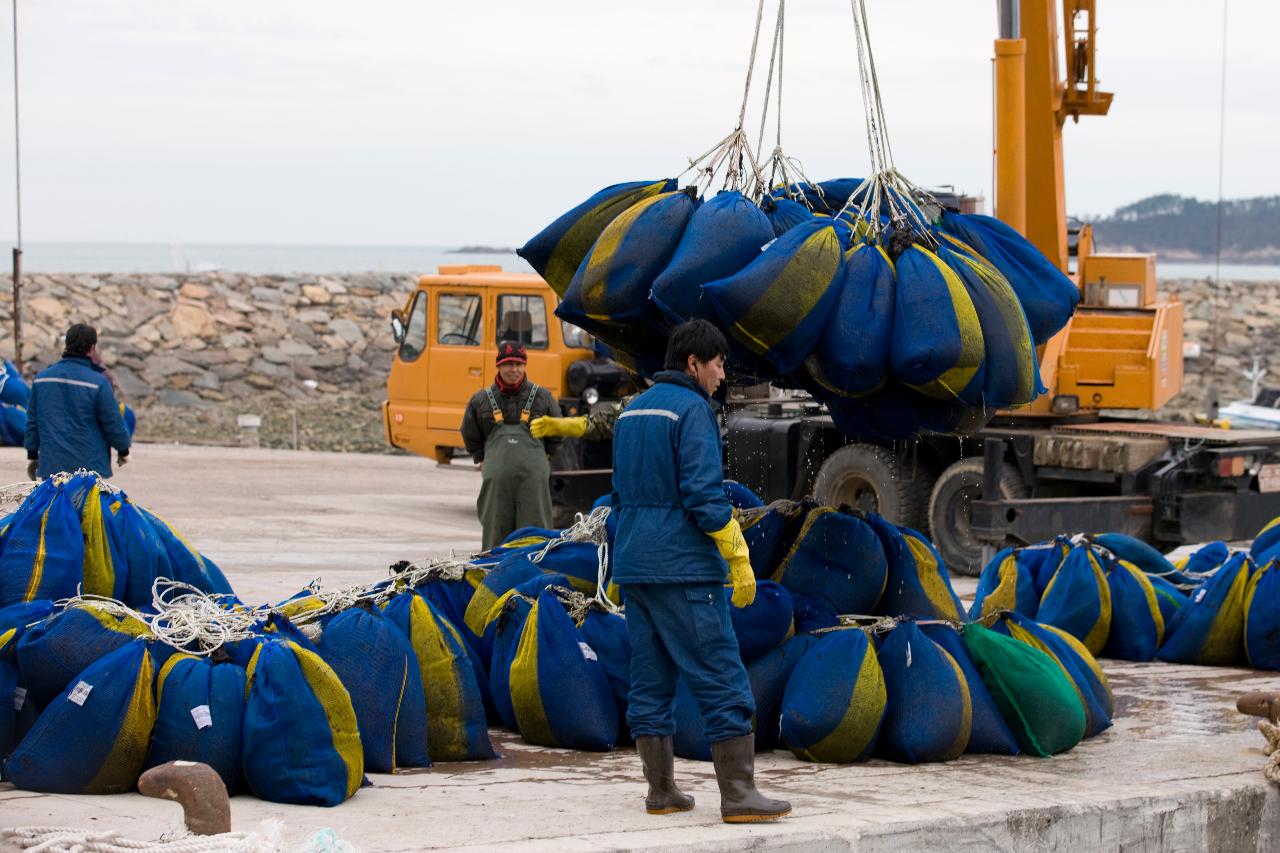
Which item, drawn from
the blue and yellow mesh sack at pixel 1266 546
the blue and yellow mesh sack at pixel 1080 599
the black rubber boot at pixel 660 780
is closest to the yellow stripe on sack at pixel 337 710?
the black rubber boot at pixel 660 780

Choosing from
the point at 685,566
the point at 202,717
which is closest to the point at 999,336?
the point at 685,566

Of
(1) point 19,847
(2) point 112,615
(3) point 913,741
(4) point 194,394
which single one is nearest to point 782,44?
(3) point 913,741

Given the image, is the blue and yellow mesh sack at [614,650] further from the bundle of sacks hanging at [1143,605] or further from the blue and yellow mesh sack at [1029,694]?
the bundle of sacks hanging at [1143,605]

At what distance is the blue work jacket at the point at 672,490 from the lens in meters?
5.45

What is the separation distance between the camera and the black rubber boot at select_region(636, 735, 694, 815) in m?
5.54

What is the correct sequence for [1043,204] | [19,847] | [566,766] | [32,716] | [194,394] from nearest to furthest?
[19,847] < [32,716] < [566,766] < [1043,204] < [194,394]

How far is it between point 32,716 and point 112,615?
436mm

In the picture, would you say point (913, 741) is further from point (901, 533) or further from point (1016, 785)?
point (901, 533)

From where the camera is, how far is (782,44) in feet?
23.7

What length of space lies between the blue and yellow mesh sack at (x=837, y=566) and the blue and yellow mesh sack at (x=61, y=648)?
2581 millimetres

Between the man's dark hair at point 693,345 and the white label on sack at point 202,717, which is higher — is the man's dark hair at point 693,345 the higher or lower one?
the higher one

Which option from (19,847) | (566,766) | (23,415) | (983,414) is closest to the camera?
(19,847)

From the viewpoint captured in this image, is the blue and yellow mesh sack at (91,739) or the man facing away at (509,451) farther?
the man facing away at (509,451)

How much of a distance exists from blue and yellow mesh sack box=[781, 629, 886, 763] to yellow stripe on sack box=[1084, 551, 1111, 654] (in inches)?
106
